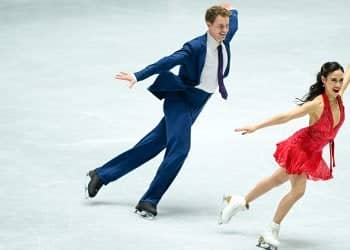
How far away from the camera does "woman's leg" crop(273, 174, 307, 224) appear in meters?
7.50

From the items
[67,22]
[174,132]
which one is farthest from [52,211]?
[67,22]

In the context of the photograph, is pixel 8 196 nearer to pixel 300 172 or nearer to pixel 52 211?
pixel 52 211

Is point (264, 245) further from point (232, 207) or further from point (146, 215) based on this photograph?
point (146, 215)

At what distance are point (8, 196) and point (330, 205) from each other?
7.25 ft

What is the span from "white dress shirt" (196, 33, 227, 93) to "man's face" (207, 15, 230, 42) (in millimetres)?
36

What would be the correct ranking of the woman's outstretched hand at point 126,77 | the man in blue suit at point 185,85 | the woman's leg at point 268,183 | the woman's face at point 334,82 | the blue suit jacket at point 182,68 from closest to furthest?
the woman's face at point 334,82 → the woman's leg at point 268,183 → the woman's outstretched hand at point 126,77 → the blue suit jacket at point 182,68 → the man in blue suit at point 185,85

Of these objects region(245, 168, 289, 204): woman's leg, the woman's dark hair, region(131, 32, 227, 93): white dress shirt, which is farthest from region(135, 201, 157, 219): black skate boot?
the woman's dark hair

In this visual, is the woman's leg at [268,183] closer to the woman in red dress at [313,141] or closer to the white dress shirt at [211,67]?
the woman in red dress at [313,141]

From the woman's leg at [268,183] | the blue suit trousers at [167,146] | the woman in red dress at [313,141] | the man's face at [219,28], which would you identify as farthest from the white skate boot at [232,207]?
the man's face at [219,28]

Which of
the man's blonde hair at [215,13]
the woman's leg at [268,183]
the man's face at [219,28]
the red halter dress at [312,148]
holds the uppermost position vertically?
the man's blonde hair at [215,13]

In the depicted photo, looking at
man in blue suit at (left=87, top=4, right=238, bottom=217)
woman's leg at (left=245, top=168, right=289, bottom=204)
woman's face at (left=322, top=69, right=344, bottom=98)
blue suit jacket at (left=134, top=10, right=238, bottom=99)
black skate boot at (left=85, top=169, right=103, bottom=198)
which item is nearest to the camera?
woman's face at (left=322, top=69, right=344, bottom=98)

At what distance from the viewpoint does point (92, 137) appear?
9867mm

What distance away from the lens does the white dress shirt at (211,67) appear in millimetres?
8188

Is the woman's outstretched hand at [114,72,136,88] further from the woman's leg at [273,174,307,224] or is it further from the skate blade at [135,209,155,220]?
the woman's leg at [273,174,307,224]
